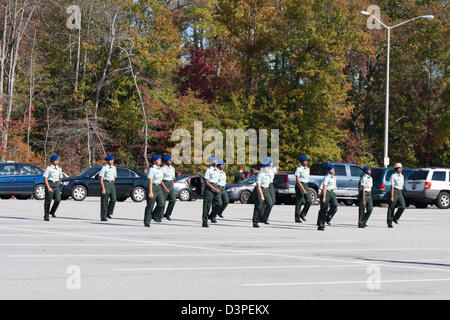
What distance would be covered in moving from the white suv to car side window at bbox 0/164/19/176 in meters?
17.1

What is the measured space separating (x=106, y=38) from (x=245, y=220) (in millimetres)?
32721

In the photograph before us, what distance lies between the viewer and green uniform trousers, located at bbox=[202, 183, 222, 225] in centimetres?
2077

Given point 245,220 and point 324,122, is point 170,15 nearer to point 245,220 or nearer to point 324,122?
point 324,122

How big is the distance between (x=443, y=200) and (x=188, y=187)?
459 inches

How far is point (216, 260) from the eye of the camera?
13.2 metres

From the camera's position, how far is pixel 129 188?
34.2 meters

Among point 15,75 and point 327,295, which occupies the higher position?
point 15,75

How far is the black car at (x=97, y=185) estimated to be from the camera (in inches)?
1323

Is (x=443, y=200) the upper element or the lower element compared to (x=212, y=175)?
lower

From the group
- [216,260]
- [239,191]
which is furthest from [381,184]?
[216,260]

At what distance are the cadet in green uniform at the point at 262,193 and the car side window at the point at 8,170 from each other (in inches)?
642

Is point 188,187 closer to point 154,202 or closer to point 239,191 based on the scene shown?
point 239,191

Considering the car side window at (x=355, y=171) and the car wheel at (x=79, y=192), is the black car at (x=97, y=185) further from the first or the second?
the car side window at (x=355, y=171)
